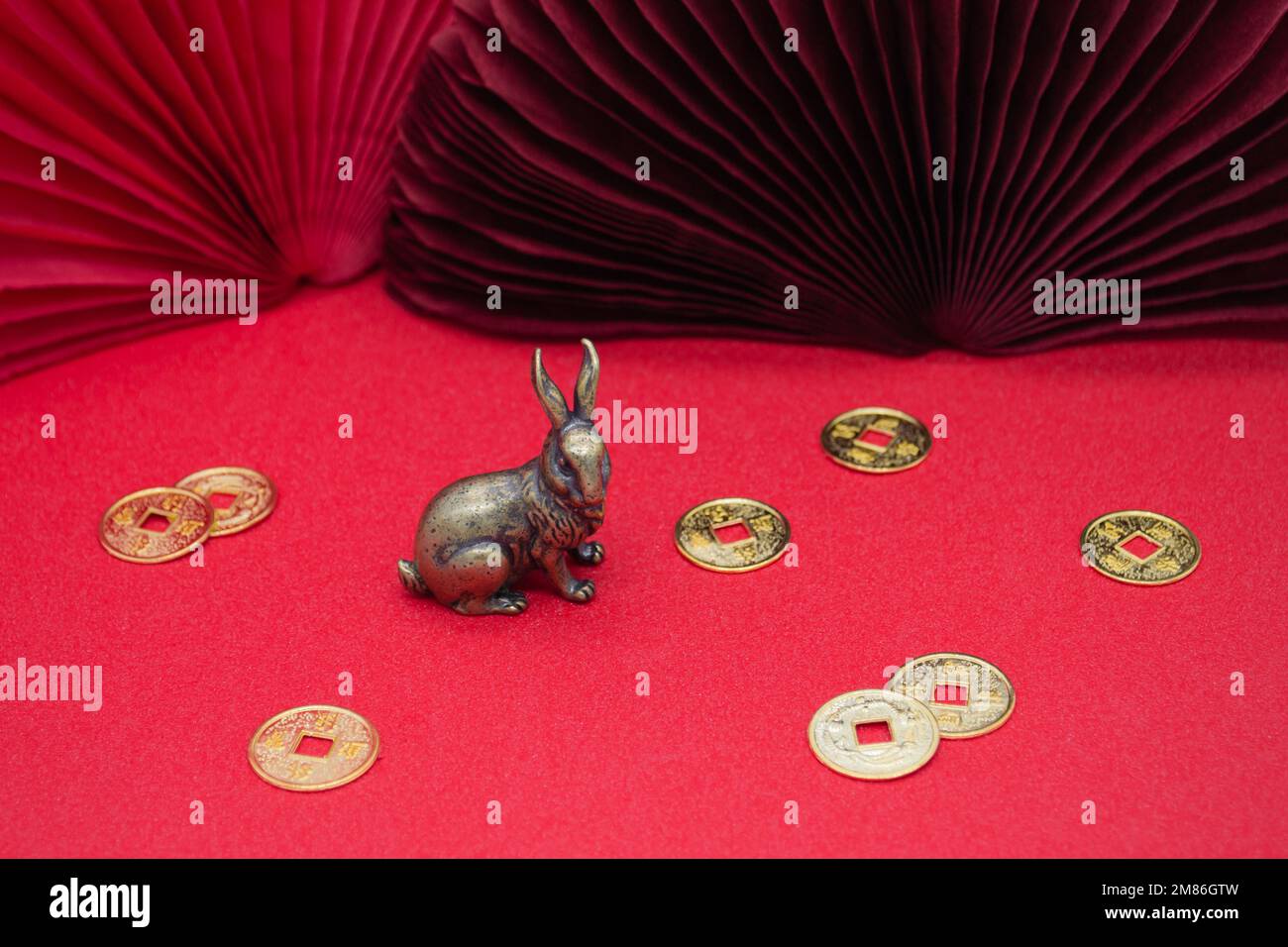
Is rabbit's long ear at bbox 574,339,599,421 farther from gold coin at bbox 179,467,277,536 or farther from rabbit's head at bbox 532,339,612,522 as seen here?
gold coin at bbox 179,467,277,536

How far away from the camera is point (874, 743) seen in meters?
2.19

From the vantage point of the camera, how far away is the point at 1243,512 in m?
2.58

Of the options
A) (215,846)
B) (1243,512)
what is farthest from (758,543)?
(215,846)

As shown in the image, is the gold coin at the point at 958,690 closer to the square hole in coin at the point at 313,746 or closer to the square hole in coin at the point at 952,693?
the square hole in coin at the point at 952,693

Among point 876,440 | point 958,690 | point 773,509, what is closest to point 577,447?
point 773,509

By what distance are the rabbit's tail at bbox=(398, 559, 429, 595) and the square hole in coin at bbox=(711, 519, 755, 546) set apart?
47 cm

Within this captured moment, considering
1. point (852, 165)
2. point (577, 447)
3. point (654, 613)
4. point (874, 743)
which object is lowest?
point (874, 743)

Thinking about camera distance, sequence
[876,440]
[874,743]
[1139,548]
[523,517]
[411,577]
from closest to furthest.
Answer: [874,743] → [523,517] → [411,577] → [1139,548] → [876,440]

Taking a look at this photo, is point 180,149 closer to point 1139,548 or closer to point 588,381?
point 588,381

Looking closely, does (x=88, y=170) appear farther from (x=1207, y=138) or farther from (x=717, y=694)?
(x=1207, y=138)

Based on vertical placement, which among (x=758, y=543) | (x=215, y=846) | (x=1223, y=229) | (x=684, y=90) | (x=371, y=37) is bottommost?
(x=215, y=846)

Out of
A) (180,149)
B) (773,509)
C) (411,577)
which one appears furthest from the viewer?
(180,149)

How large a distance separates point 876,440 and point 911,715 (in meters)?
0.69

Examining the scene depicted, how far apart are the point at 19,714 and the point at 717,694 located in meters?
0.99
